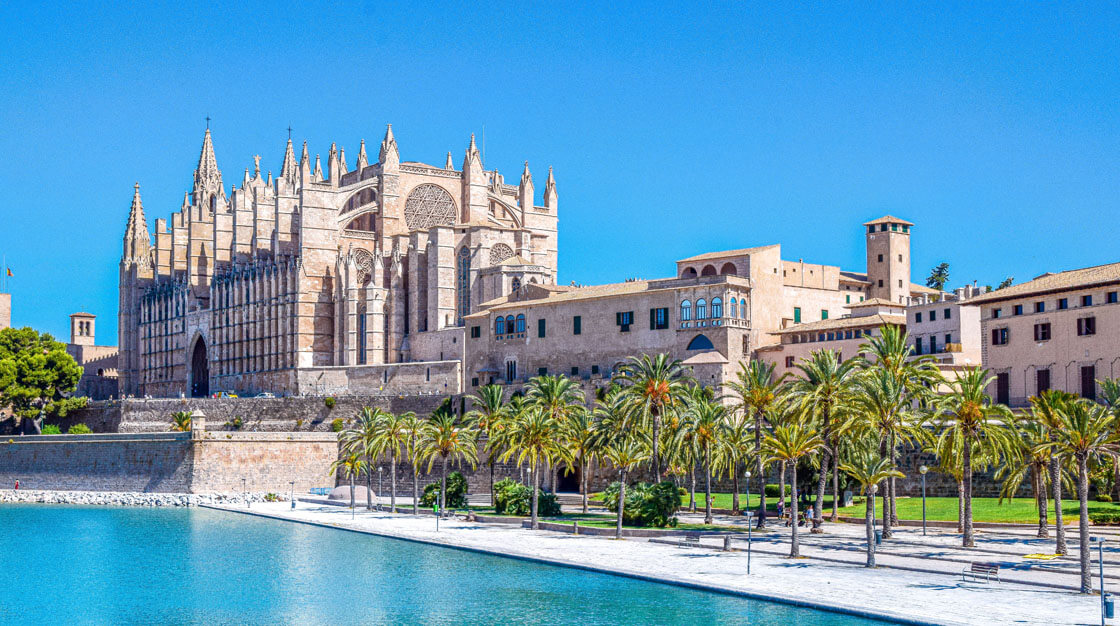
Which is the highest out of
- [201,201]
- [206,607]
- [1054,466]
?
[201,201]

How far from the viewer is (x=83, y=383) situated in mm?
113125

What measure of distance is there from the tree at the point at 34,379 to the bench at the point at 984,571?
65950 millimetres

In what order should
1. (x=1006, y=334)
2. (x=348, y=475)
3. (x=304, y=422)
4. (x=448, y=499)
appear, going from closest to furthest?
(x=1006, y=334) → (x=448, y=499) → (x=348, y=475) → (x=304, y=422)

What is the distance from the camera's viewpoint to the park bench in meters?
41.7

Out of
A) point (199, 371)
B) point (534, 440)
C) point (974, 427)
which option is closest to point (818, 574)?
point (974, 427)

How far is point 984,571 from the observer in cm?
3170

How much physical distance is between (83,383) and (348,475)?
5339cm

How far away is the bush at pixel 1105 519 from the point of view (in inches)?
1553

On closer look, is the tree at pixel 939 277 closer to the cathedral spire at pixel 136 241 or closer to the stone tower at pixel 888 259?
the stone tower at pixel 888 259

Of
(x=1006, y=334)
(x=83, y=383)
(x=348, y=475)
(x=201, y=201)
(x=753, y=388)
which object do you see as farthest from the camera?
(x=83, y=383)

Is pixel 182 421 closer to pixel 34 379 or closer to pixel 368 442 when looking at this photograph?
pixel 34 379

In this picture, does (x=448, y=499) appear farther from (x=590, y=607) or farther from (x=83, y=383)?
(x=83, y=383)

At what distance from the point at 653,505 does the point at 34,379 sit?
5276 cm

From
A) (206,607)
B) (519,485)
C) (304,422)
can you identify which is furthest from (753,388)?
(304,422)
